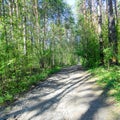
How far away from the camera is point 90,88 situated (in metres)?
10.4

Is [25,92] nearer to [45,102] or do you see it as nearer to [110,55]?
[45,102]

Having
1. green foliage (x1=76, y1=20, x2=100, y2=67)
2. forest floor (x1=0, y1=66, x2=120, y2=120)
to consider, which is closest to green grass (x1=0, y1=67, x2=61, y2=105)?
forest floor (x1=0, y1=66, x2=120, y2=120)

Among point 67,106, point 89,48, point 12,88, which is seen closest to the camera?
point 67,106

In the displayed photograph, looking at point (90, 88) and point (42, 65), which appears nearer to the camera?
point (90, 88)

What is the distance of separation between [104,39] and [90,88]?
962 cm

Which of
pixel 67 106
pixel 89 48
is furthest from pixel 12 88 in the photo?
pixel 89 48

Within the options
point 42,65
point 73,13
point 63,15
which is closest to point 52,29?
point 42,65

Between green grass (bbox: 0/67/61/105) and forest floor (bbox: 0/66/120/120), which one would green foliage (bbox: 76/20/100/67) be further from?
forest floor (bbox: 0/66/120/120)

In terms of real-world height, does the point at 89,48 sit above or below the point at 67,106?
above

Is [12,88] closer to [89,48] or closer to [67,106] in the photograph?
[67,106]

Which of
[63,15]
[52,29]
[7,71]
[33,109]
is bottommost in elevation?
[33,109]

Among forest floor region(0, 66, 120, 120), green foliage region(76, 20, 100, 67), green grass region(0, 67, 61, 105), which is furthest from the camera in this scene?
green foliage region(76, 20, 100, 67)

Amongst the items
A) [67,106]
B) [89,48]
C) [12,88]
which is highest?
[89,48]

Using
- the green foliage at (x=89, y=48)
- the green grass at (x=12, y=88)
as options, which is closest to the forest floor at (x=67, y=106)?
the green grass at (x=12, y=88)
